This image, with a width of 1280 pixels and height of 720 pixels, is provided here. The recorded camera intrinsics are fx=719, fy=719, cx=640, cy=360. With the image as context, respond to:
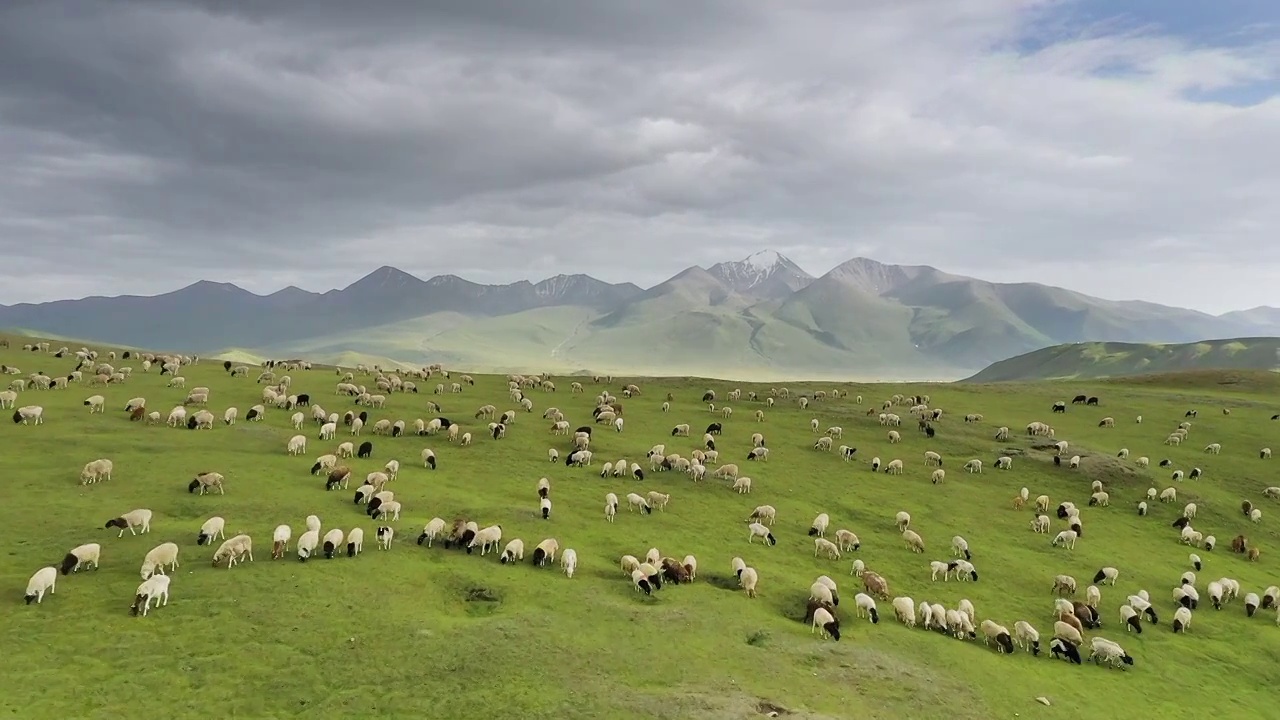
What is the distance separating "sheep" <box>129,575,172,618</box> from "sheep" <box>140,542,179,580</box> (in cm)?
123

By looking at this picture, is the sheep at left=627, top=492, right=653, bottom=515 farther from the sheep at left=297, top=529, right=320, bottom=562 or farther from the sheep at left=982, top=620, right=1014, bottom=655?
the sheep at left=982, top=620, right=1014, bottom=655

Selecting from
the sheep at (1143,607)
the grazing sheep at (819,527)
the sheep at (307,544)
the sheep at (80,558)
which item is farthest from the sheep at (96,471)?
the sheep at (1143,607)

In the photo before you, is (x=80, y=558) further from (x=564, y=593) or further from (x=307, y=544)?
(x=564, y=593)

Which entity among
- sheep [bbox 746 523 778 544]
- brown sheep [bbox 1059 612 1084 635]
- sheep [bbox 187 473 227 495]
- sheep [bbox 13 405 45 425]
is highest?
sheep [bbox 13 405 45 425]

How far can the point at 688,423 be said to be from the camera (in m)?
62.3

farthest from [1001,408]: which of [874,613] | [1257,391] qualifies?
[874,613]

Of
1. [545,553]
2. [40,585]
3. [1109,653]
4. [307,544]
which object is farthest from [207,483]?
[1109,653]

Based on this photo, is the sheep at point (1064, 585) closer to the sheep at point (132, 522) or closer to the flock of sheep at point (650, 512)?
the flock of sheep at point (650, 512)

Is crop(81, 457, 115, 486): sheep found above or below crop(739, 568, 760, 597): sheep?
above

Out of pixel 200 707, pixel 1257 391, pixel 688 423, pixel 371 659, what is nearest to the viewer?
pixel 200 707

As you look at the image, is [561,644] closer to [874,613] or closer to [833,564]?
[874,613]

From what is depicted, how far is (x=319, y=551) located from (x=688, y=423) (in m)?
38.4

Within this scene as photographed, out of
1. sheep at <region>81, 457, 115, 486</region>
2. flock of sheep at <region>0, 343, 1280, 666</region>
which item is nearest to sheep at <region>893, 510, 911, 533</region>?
flock of sheep at <region>0, 343, 1280, 666</region>

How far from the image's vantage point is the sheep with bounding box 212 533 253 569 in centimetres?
2514
